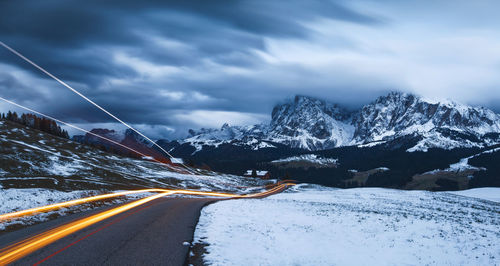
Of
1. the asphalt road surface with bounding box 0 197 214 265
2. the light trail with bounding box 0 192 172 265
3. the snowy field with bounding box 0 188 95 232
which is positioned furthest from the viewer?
the snowy field with bounding box 0 188 95 232

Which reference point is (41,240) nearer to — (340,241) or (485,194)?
(340,241)

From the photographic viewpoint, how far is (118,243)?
58.9 ft

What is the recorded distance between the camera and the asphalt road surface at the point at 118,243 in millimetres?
15000

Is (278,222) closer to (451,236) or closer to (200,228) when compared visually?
(200,228)

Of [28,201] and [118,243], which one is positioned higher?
[28,201]

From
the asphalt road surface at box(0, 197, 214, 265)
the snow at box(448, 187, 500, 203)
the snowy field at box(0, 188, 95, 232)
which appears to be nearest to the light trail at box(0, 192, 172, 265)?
the asphalt road surface at box(0, 197, 214, 265)

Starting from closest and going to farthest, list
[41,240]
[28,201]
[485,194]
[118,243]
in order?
[118,243] → [41,240] → [28,201] → [485,194]

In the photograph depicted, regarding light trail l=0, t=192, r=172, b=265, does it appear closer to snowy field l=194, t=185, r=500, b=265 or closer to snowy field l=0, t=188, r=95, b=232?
snowy field l=0, t=188, r=95, b=232

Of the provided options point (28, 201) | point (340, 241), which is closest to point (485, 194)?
point (340, 241)

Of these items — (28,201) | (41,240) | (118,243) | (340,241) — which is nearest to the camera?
(118,243)

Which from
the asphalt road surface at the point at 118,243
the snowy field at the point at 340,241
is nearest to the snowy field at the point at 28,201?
the asphalt road surface at the point at 118,243

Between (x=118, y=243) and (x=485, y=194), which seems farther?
(x=485, y=194)

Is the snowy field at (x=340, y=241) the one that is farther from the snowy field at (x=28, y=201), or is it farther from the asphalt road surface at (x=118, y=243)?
the snowy field at (x=28, y=201)

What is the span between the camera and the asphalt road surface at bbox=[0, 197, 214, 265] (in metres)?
15.0
